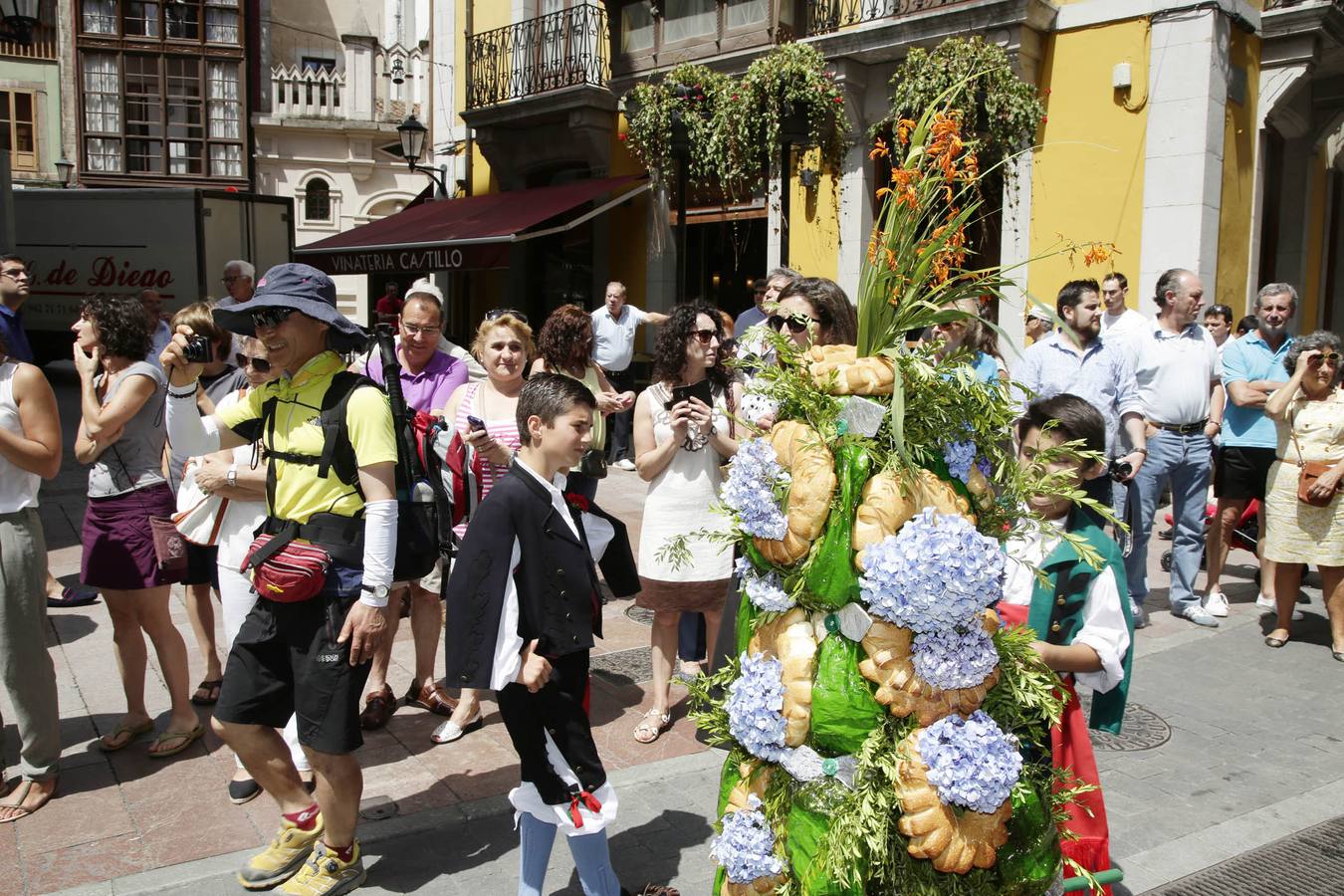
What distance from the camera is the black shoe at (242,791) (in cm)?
402

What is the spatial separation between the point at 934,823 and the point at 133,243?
22267 mm

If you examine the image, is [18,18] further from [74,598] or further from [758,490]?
[758,490]

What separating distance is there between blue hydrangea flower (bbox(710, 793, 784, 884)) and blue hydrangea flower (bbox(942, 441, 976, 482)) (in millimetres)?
904

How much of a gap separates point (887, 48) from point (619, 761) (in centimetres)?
949

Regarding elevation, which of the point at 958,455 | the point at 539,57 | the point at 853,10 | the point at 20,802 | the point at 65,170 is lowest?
the point at 20,802

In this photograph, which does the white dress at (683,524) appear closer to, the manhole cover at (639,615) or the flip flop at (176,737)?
the manhole cover at (639,615)

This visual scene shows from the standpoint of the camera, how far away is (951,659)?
2.18 metres

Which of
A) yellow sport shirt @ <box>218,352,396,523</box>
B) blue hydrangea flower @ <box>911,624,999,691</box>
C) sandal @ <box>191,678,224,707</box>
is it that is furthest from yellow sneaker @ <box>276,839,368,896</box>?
blue hydrangea flower @ <box>911,624,999,691</box>

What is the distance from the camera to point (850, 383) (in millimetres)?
2328

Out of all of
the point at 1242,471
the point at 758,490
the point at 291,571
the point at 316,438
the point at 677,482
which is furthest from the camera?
the point at 1242,471

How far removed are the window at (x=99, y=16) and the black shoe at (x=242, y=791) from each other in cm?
3139

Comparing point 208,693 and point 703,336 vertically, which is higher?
point 703,336

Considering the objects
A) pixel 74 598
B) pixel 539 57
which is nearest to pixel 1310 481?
pixel 74 598

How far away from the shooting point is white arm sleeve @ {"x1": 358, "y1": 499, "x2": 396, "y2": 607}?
3182 millimetres
